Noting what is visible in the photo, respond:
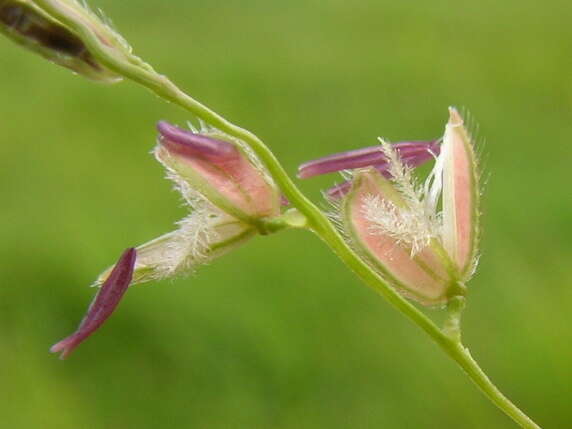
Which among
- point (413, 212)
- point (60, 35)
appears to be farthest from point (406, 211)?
point (60, 35)

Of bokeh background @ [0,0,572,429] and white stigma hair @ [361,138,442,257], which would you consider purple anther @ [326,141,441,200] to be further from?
bokeh background @ [0,0,572,429]

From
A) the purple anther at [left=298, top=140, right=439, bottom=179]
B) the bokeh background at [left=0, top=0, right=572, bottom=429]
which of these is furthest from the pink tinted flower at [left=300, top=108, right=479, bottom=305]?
the bokeh background at [left=0, top=0, right=572, bottom=429]

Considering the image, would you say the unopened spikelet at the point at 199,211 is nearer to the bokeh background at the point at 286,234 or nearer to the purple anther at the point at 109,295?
the purple anther at the point at 109,295

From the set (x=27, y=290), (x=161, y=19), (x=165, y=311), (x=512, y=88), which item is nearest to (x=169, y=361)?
(x=165, y=311)

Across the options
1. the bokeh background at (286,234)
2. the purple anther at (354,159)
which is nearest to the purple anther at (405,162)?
the purple anther at (354,159)

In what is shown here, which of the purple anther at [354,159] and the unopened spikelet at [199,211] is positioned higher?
the unopened spikelet at [199,211]

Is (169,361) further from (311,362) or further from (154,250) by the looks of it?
(154,250)
